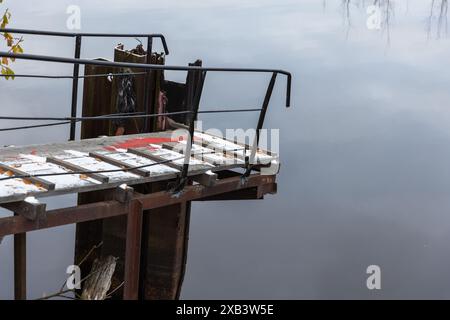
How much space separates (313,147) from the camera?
3073 cm

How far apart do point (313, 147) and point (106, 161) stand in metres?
24.1

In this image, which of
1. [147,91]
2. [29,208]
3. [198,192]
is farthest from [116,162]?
[147,91]

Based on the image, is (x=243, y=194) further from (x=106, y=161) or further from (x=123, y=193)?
(x=123, y=193)

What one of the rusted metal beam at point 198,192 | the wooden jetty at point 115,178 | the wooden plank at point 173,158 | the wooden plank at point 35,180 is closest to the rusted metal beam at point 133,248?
the wooden jetty at point 115,178

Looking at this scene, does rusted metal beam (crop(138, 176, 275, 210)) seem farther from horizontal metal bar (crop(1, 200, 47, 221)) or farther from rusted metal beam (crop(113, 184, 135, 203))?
horizontal metal bar (crop(1, 200, 47, 221))

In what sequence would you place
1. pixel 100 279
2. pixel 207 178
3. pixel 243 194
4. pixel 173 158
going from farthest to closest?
1. pixel 100 279
2. pixel 243 194
3. pixel 173 158
4. pixel 207 178

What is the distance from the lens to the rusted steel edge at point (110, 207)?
5820 mm

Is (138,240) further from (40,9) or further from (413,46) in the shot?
(40,9)

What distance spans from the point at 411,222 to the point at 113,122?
61.5 ft

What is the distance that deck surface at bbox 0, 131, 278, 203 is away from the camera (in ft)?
20.1

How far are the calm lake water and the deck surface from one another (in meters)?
2.45

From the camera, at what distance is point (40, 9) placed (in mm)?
49281

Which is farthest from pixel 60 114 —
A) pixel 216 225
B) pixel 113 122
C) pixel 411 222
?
pixel 113 122

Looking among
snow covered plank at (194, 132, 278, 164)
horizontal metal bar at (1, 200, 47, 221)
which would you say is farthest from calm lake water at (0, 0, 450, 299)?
horizontal metal bar at (1, 200, 47, 221)
